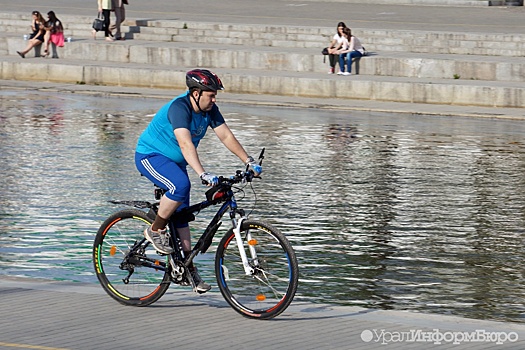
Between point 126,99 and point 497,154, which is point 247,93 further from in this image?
point 497,154

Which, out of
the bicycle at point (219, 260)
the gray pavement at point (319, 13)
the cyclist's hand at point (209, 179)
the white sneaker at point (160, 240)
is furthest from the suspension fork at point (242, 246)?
the gray pavement at point (319, 13)

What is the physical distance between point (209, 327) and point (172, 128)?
1.29 metres

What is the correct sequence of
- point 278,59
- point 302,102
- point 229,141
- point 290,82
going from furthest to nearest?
point 278,59 < point 290,82 < point 302,102 < point 229,141

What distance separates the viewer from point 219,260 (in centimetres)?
773

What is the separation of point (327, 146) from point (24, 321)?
10641mm

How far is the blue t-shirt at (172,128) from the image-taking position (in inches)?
306

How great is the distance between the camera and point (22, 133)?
18.3 meters

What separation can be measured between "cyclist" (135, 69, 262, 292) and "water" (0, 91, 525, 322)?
3.94 ft

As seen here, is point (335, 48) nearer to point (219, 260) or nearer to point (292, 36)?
point (292, 36)

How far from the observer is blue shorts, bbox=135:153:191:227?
25.4ft

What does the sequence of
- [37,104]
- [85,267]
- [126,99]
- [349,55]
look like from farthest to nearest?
[349,55]
[126,99]
[37,104]
[85,267]

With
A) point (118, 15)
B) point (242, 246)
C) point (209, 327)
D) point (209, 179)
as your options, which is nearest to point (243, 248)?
point (242, 246)

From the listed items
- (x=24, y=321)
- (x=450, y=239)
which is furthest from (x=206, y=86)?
(x=450, y=239)

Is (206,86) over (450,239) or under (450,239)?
over
